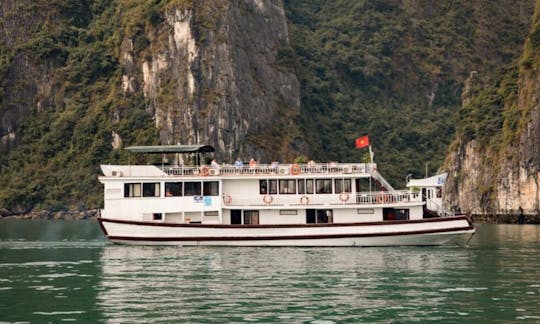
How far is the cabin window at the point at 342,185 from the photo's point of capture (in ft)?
168

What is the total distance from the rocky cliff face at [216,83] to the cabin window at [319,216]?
90770 mm

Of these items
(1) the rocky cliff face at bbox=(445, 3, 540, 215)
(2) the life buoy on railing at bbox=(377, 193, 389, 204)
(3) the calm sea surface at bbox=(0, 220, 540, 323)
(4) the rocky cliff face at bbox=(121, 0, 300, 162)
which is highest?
(4) the rocky cliff face at bbox=(121, 0, 300, 162)

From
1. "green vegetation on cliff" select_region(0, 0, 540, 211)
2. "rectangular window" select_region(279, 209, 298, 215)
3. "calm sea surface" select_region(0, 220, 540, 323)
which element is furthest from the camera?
"green vegetation on cliff" select_region(0, 0, 540, 211)

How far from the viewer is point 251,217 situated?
51.3 meters

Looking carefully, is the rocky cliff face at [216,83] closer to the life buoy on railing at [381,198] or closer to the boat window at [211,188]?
the boat window at [211,188]

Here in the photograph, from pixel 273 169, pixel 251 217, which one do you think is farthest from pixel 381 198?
pixel 251 217

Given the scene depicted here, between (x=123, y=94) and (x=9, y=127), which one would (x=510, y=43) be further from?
(x=9, y=127)

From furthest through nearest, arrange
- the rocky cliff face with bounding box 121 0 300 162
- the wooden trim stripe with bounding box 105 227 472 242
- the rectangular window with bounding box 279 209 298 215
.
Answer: the rocky cliff face with bounding box 121 0 300 162
the rectangular window with bounding box 279 209 298 215
the wooden trim stripe with bounding box 105 227 472 242

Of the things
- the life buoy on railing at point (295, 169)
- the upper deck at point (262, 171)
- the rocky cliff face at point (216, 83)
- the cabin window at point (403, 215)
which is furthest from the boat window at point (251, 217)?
the rocky cliff face at point (216, 83)

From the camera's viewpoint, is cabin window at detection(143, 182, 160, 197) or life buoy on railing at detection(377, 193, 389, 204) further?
cabin window at detection(143, 182, 160, 197)

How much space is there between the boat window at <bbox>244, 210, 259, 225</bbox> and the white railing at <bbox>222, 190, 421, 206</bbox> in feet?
1.36

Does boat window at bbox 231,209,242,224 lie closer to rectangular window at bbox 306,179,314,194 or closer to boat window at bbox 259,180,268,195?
A: boat window at bbox 259,180,268,195

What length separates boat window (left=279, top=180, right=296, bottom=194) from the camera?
51.4 m

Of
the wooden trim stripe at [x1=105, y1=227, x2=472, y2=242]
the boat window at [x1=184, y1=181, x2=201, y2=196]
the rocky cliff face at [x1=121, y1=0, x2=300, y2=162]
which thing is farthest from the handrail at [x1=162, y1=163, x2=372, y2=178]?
the rocky cliff face at [x1=121, y1=0, x2=300, y2=162]
